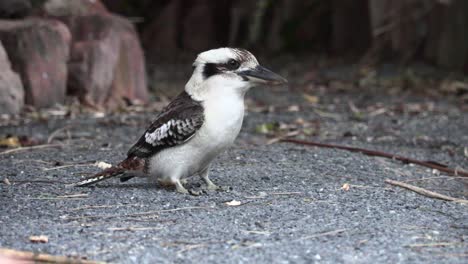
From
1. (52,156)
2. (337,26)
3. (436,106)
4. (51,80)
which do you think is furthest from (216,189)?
(337,26)

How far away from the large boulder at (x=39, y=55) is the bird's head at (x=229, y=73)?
14.9 feet

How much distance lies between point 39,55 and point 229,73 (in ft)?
15.6

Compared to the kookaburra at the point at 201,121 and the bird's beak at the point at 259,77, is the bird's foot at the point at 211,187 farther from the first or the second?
the bird's beak at the point at 259,77

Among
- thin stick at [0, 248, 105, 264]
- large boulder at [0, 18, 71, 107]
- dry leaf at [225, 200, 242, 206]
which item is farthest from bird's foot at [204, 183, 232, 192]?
large boulder at [0, 18, 71, 107]

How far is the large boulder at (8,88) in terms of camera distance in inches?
348

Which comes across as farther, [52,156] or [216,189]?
[52,156]

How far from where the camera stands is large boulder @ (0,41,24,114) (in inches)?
348

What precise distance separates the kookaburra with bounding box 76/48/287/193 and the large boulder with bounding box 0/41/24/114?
390cm

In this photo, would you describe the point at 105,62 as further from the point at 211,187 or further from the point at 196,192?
the point at 196,192

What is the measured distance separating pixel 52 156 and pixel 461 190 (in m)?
2.93

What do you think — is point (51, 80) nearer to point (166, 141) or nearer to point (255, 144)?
point (255, 144)

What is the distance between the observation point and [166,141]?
16.9 feet

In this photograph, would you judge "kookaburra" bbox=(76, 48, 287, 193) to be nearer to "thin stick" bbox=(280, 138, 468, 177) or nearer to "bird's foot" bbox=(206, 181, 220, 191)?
"bird's foot" bbox=(206, 181, 220, 191)

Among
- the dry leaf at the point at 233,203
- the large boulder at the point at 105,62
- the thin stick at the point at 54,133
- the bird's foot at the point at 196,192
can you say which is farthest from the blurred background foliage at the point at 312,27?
the dry leaf at the point at 233,203
